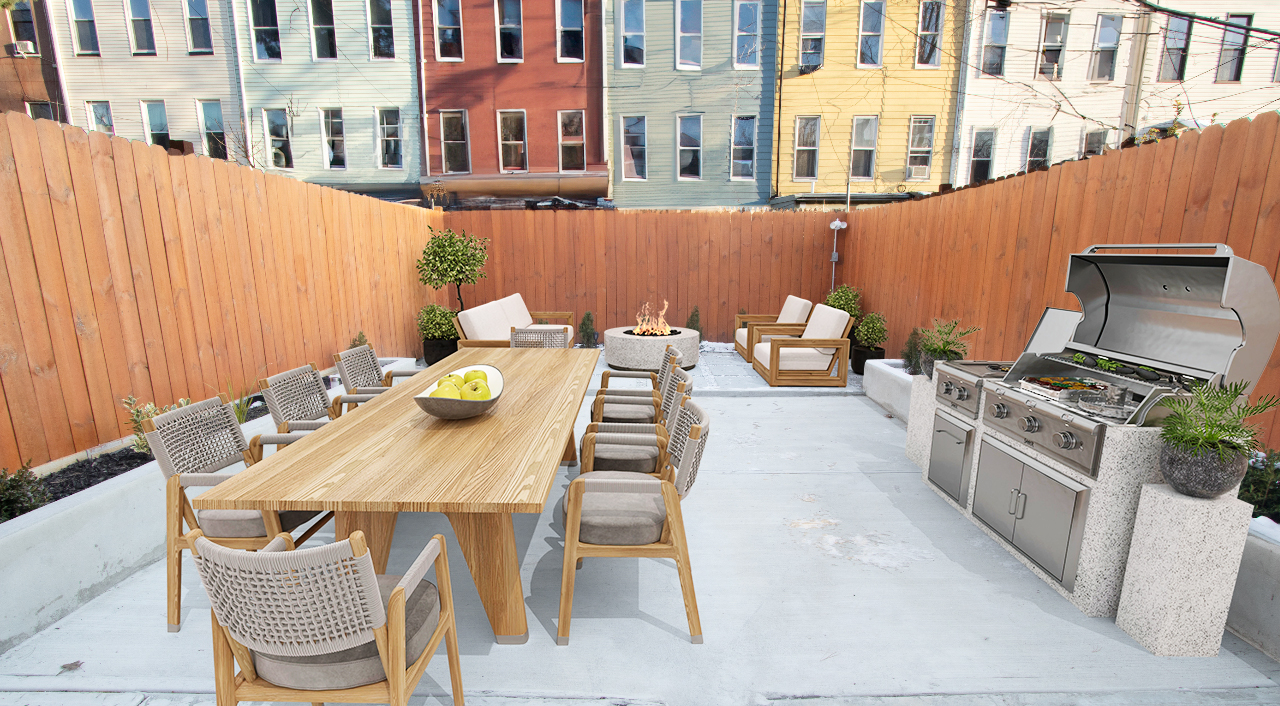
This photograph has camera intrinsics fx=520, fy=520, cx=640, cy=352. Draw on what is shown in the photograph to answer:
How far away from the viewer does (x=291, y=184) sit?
480cm

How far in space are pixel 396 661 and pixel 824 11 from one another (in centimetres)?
1151

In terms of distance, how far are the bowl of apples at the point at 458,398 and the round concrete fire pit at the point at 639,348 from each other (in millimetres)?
3812

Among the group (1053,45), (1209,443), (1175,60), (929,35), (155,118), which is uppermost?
(929,35)

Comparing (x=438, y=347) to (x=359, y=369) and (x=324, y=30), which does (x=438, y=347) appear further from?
(x=324, y=30)

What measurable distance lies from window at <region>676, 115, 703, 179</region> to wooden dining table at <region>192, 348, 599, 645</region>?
846cm

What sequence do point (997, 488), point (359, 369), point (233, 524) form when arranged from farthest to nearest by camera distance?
point (359, 369) < point (997, 488) < point (233, 524)

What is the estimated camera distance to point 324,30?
9859 millimetres

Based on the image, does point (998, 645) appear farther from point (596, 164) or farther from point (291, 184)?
point (596, 164)

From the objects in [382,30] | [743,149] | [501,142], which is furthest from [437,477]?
[382,30]

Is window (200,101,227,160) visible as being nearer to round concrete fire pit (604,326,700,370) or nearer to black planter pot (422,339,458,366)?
black planter pot (422,339,458,366)

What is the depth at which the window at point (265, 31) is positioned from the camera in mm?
9742

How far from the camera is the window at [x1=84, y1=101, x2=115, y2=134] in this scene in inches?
394

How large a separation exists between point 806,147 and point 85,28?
13.7 meters

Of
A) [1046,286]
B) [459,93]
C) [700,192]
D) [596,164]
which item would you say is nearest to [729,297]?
[700,192]
